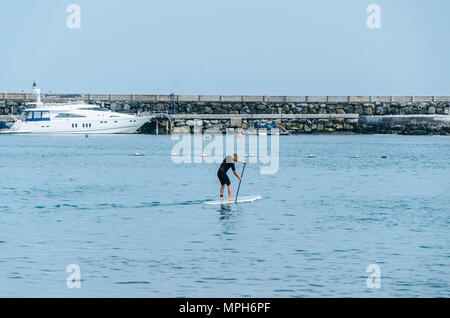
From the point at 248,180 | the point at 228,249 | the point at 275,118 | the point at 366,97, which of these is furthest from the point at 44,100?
the point at 228,249

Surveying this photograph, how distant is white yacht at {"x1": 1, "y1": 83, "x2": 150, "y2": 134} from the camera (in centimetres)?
9738

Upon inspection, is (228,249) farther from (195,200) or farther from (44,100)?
(44,100)

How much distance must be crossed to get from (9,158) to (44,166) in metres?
9.79

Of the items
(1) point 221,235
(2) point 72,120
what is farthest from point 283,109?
(1) point 221,235

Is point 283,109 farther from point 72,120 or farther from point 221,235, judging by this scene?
point 221,235

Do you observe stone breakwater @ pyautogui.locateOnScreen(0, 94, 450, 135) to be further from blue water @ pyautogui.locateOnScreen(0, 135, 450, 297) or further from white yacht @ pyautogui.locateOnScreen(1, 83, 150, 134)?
blue water @ pyautogui.locateOnScreen(0, 135, 450, 297)

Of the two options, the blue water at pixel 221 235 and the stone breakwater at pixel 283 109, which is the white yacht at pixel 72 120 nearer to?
the stone breakwater at pixel 283 109

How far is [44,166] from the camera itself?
2188 inches

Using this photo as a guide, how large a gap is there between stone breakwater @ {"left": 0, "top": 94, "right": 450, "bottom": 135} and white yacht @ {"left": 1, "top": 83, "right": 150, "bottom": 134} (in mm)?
4251

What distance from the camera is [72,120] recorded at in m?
99.1

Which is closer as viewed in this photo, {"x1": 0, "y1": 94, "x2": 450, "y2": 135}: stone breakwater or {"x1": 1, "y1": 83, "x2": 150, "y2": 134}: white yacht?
{"x1": 1, "y1": 83, "x2": 150, "y2": 134}: white yacht

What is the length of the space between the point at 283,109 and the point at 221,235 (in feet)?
270

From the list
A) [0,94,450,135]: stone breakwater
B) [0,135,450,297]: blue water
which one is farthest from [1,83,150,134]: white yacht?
[0,135,450,297]: blue water

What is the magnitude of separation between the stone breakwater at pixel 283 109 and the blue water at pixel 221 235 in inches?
2125
